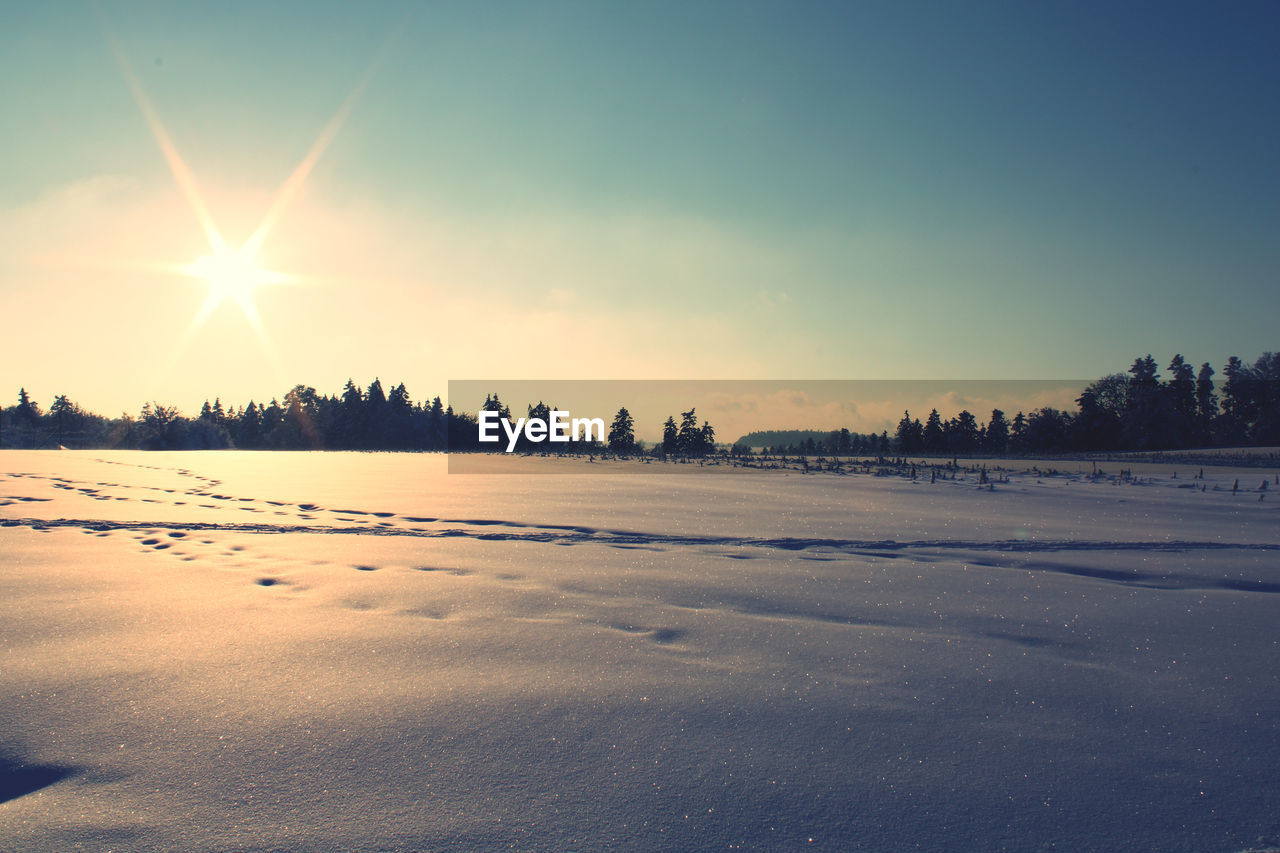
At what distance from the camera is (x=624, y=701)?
2762 mm

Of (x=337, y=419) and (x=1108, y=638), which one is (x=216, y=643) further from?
(x=337, y=419)

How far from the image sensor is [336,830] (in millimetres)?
1828

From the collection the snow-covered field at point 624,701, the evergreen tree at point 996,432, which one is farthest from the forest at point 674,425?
the snow-covered field at point 624,701

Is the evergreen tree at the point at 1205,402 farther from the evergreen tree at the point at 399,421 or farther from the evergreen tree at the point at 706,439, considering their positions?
the evergreen tree at the point at 399,421

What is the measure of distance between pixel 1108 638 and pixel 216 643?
5383 mm

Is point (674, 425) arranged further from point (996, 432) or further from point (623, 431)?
point (996, 432)

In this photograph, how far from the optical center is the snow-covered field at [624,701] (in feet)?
6.30

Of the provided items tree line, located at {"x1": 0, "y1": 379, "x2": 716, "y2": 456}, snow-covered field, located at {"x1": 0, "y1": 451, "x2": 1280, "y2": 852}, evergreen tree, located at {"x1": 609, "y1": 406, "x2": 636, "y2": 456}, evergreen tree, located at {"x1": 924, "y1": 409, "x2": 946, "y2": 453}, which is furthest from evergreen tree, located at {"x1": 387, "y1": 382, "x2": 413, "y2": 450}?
snow-covered field, located at {"x1": 0, "y1": 451, "x2": 1280, "y2": 852}

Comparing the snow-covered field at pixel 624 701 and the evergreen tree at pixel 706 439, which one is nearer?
the snow-covered field at pixel 624 701

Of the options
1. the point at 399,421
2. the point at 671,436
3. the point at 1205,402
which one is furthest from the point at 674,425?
the point at 1205,402

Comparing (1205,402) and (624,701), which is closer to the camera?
(624,701)

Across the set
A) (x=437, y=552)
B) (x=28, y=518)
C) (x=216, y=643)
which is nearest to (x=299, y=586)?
(x=216, y=643)

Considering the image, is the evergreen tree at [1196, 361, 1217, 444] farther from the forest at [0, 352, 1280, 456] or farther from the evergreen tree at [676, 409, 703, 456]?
the evergreen tree at [676, 409, 703, 456]

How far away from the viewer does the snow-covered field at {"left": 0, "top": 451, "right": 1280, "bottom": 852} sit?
192 cm
